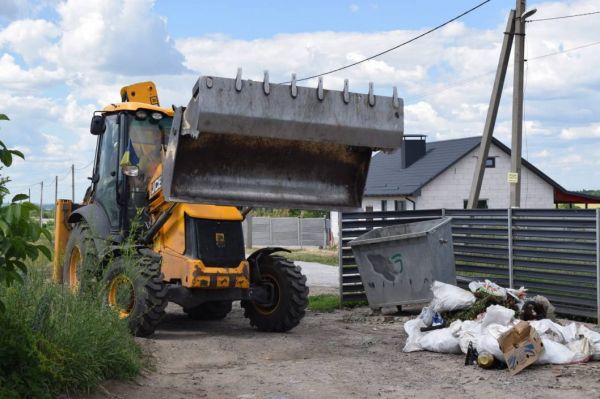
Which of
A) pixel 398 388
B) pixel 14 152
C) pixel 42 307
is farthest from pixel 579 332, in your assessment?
pixel 14 152

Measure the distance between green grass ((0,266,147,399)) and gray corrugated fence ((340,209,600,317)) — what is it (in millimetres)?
6214

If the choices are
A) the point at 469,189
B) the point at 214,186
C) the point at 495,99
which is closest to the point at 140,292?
the point at 214,186

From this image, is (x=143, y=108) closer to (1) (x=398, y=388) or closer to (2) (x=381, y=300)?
(2) (x=381, y=300)

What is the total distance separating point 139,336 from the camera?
32.5 feet

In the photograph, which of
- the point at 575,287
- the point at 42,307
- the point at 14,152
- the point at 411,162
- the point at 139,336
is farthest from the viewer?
the point at 411,162

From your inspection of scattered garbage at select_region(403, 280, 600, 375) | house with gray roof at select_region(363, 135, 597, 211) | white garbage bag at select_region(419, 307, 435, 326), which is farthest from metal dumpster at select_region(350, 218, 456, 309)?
house with gray roof at select_region(363, 135, 597, 211)

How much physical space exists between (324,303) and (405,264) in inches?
94.4

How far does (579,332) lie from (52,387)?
5.47m

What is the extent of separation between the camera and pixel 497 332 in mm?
8727

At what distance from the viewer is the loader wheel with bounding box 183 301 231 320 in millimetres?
11734

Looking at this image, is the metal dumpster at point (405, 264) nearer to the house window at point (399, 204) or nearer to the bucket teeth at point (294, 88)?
the bucket teeth at point (294, 88)

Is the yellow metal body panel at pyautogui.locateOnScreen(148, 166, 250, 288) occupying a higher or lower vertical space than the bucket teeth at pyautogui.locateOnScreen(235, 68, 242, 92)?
lower

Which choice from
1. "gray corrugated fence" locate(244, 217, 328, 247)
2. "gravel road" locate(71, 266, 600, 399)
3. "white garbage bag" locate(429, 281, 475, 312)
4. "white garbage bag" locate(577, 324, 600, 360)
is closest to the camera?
"gravel road" locate(71, 266, 600, 399)

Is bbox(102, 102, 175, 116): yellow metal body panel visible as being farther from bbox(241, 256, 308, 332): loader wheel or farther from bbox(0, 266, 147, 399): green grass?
bbox(0, 266, 147, 399): green grass
